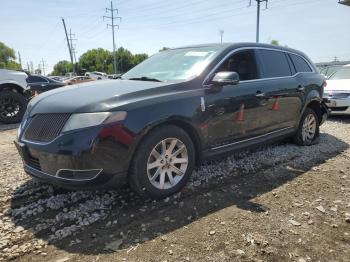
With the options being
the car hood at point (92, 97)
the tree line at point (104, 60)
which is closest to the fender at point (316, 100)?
the car hood at point (92, 97)

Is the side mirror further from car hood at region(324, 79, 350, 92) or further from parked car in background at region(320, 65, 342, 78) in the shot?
parked car in background at region(320, 65, 342, 78)

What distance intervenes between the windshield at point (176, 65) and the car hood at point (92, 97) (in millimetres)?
349

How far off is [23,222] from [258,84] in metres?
3.32

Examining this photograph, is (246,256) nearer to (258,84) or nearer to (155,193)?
(155,193)

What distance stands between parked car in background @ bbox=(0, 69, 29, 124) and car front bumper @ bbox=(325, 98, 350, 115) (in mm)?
8257

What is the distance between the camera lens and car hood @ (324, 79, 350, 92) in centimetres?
918

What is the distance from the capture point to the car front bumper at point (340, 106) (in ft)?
29.1

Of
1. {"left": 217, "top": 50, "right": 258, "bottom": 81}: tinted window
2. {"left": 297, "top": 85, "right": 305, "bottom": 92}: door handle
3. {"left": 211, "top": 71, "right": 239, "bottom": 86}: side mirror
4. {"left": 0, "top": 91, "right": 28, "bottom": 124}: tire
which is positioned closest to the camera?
{"left": 211, "top": 71, "right": 239, "bottom": 86}: side mirror

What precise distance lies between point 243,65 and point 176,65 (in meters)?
0.96

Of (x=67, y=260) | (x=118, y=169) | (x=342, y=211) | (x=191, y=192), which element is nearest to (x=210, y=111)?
(x=191, y=192)

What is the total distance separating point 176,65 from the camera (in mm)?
4426

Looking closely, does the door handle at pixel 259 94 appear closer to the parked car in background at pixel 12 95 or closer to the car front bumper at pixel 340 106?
the car front bumper at pixel 340 106

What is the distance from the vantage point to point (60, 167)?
319cm

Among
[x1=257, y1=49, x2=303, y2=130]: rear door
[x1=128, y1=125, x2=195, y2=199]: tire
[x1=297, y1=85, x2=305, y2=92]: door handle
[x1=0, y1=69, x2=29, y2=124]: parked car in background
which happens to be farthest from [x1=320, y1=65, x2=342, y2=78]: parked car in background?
[x1=0, y1=69, x2=29, y2=124]: parked car in background
